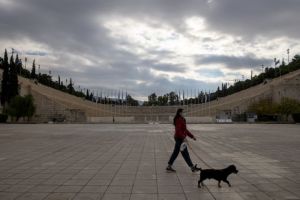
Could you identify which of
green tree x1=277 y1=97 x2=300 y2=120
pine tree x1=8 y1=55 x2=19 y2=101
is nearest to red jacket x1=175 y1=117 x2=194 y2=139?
green tree x1=277 y1=97 x2=300 y2=120

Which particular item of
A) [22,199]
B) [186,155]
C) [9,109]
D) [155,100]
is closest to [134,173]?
[186,155]

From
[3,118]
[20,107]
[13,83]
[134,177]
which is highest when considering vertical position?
[13,83]

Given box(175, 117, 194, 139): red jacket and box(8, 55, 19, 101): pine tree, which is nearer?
box(175, 117, 194, 139): red jacket

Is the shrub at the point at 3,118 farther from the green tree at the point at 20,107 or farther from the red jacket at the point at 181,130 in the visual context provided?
the red jacket at the point at 181,130

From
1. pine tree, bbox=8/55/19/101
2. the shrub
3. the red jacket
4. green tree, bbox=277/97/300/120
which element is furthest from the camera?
pine tree, bbox=8/55/19/101

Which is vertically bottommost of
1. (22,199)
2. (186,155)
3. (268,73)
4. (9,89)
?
(22,199)

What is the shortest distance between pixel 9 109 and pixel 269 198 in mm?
59250

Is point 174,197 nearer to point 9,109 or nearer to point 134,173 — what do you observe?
point 134,173

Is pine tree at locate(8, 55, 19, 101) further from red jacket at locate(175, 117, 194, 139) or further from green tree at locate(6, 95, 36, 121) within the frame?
red jacket at locate(175, 117, 194, 139)

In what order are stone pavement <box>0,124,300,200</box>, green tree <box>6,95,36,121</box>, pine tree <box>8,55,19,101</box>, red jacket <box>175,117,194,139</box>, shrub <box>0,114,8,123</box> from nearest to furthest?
stone pavement <box>0,124,300,200</box>, red jacket <box>175,117,194,139</box>, green tree <box>6,95,36,121</box>, shrub <box>0,114,8,123</box>, pine tree <box>8,55,19,101</box>

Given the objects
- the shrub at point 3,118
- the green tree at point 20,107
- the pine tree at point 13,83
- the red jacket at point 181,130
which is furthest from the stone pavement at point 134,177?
the pine tree at point 13,83

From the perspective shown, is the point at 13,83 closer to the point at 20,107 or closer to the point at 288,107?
the point at 20,107

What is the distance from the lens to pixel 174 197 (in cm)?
766

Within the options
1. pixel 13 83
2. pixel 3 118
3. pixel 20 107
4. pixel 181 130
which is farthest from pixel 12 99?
pixel 181 130
